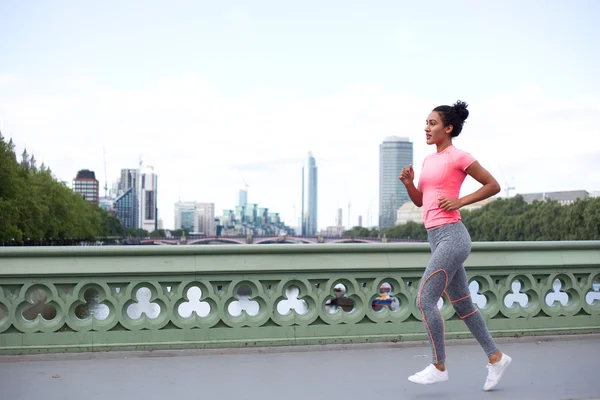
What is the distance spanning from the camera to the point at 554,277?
627cm

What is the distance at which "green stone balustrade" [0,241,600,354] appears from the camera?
5.49m

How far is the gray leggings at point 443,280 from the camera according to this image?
14.2 ft

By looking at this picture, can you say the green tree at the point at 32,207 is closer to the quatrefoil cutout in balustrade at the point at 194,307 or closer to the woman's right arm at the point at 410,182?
the quatrefoil cutout in balustrade at the point at 194,307

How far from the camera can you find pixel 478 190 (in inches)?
171

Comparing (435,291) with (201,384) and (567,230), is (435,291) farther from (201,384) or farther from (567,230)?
(567,230)

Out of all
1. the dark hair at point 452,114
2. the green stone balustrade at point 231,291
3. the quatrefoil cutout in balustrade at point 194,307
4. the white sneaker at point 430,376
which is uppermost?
the dark hair at point 452,114

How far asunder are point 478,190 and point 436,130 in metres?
0.47

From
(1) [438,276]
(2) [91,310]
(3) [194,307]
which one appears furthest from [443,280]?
(2) [91,310]

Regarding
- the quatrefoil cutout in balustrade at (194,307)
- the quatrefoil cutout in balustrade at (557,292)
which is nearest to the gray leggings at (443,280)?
the quatrefoil cutout in balustrade at (557,292)

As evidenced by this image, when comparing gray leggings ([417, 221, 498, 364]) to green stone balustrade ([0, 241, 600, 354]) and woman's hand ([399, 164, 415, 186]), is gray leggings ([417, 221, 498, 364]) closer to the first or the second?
woman's hand ([399, 164, 415, 186])

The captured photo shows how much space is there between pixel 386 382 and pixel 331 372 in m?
0.43

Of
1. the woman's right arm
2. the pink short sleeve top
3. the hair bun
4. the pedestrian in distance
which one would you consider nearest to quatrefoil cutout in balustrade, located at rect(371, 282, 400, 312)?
the woman's right arm

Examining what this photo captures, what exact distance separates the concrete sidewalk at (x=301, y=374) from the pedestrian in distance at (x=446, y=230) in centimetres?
24

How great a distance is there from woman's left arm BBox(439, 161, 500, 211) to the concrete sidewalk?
115 centimetres
